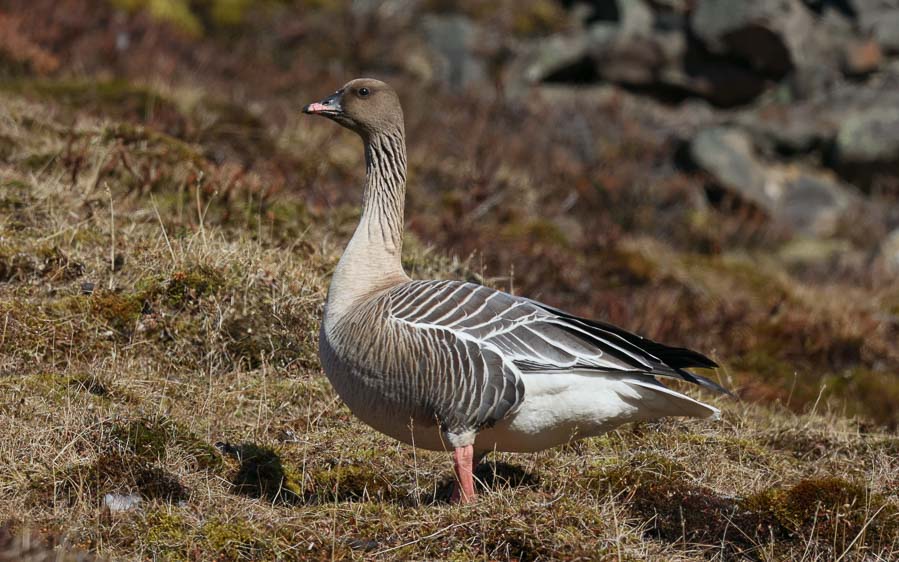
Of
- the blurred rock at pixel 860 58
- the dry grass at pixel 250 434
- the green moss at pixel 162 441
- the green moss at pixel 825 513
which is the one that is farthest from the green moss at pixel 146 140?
the blurred rock at pixel 860 58

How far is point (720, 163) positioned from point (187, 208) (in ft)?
34.2

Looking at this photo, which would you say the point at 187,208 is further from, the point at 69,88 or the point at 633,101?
the point at 633,101

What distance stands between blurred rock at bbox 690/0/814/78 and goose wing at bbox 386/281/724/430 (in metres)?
14.9

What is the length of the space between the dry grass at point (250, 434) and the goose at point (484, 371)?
37 cm

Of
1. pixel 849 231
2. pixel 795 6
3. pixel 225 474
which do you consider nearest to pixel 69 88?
pixel 225 474

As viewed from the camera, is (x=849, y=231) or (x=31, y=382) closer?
(x=31, y=382)

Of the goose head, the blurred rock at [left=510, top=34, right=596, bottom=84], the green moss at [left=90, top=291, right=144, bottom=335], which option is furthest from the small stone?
the blurred rock at [left=510, top=34, right=596, bottom=84]

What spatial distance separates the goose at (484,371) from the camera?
5027 mm

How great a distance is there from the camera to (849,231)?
1639cm

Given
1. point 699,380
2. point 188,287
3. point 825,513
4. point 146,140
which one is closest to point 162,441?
point 188,287

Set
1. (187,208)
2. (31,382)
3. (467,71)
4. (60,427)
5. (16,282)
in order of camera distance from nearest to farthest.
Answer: (60,427) < (31,382) < (16,282) < (187,208) < (467,71)

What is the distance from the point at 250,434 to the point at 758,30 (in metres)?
15.5

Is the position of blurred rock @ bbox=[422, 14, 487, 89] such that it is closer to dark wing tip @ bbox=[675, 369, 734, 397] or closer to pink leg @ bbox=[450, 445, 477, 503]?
dark wing tip @ bbox=[675, 369, 734, 397]

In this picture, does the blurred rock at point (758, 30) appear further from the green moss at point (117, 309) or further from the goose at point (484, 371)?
the goose at point (484, 371)
